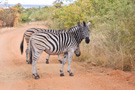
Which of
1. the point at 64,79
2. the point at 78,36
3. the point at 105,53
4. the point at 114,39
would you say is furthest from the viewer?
the point at 114,39

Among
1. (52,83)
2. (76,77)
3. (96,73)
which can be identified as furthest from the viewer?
(96,73)

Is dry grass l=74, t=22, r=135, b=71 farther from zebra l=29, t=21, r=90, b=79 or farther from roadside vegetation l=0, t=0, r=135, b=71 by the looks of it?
zebra l=29, t=21, r=90, b=79

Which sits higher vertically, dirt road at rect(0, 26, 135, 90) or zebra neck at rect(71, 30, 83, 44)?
zebra neck at rect(71, 30, 83, 44)

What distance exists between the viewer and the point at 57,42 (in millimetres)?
7531

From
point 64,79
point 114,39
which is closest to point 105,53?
point 114,39

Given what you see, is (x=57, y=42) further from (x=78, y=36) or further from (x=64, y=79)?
(x=64, y=79)

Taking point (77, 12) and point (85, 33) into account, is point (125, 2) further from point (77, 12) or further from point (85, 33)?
point (77, 12)

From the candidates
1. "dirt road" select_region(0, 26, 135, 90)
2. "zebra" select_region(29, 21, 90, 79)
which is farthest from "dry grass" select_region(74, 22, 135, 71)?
"zebra" select_region(29, 21, 90, 79)

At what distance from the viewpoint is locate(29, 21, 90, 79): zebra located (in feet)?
24.0

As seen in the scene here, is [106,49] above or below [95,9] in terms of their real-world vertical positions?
below

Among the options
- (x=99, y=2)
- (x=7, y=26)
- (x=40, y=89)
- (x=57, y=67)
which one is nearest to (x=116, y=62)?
(x=57, y=67)

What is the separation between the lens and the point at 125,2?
31.4 feet

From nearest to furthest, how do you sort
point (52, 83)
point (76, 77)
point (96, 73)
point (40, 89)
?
point (40, 89) < point (52, 83) < point (76, 77) < point (96, 73)

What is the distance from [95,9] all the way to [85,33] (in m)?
5.70
